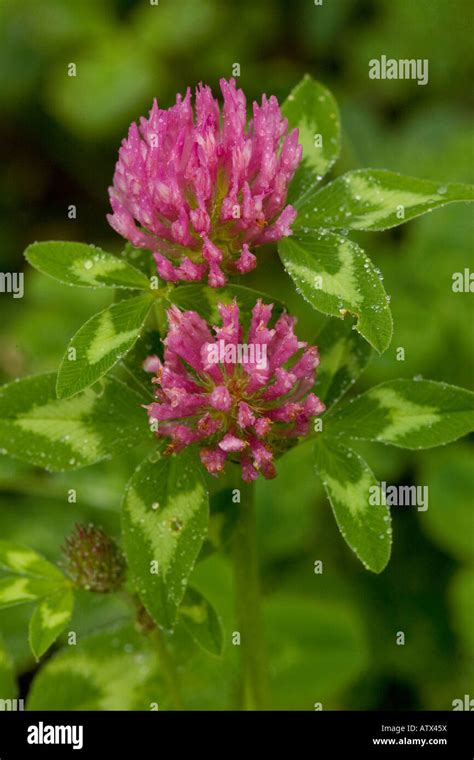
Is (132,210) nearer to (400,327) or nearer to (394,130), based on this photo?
(400,327)

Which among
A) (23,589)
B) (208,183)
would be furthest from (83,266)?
(23,589)

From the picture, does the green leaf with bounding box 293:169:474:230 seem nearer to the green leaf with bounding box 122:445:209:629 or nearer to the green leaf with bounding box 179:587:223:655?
the green leaf with bounding box 122:445:209:629

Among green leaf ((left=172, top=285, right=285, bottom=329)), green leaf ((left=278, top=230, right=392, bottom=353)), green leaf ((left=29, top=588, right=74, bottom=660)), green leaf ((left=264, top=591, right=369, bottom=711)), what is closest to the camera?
green leaf ((left=278, top=230, right=392, bottom=353))

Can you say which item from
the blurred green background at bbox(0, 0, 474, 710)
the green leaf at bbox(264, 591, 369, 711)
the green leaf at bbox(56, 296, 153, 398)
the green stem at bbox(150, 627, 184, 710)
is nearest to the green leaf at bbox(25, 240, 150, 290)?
the green leaf at bbox(56, 296, 153, 398)

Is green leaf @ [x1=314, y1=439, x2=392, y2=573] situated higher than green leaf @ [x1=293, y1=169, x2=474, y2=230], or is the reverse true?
green leaf @ [x1=293, y1=169, x2=474, y2=230]

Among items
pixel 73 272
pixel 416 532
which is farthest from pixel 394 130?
pixel 73 272

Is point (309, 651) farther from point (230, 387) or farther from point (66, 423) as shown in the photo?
point (230, 387)
